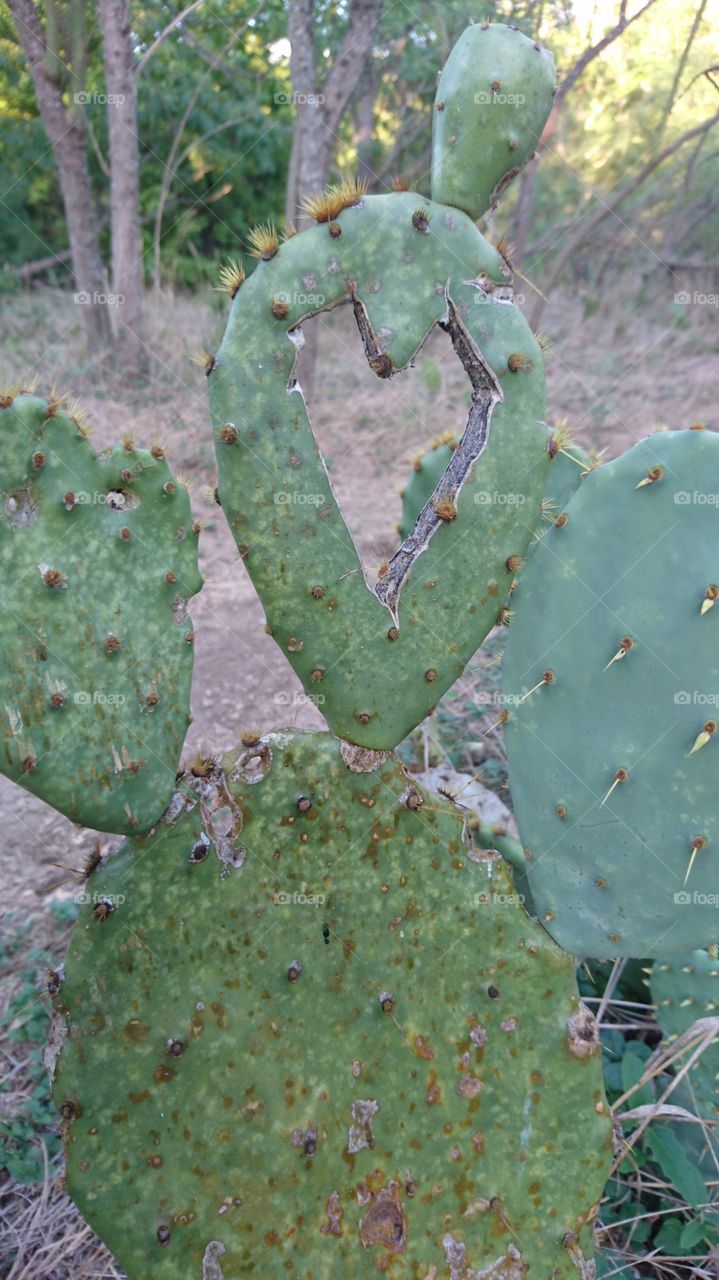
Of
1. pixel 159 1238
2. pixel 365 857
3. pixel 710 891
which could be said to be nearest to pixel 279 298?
pixel 365 857

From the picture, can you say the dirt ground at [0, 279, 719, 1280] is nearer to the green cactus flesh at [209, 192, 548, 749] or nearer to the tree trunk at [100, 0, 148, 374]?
the tree trunk at [100, 0, 148, 374]

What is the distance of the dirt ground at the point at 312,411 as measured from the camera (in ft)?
9.32

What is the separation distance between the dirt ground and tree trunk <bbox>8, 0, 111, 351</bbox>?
0.33 metres

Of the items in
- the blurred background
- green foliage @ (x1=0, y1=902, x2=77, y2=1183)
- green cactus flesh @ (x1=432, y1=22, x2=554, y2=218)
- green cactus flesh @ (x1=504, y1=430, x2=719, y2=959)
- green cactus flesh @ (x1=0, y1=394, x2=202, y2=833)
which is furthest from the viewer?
the blurred background

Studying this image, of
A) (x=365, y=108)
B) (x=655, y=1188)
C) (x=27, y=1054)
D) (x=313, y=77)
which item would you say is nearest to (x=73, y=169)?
(x=313, y=77)

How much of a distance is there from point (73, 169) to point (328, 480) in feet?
17.5

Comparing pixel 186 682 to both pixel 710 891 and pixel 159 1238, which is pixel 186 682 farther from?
pixel 710 891

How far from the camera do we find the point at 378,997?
4.00 feet

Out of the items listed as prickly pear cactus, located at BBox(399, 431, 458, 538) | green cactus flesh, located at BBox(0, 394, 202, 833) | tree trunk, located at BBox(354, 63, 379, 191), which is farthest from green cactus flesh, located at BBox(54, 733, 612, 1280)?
tree trunk, located at BBox(354, 63, 379, 191)

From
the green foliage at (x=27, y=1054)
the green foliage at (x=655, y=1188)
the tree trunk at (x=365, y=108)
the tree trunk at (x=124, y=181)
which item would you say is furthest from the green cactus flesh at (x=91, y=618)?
the tree trunk at (x=365, y=108)

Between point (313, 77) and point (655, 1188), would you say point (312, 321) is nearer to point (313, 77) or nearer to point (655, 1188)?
point (313, 77)

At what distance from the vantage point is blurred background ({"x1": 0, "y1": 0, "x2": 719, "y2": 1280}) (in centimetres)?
176

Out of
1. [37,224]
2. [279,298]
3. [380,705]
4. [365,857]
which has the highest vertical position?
[279,298]

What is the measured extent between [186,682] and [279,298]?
0.49 metres
